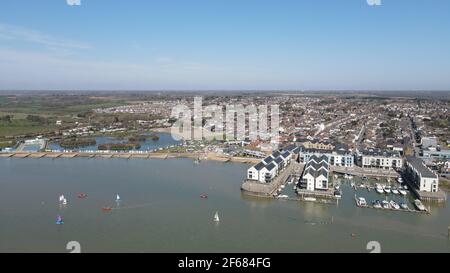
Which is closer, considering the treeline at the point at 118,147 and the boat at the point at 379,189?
the boat at the point at 379,189

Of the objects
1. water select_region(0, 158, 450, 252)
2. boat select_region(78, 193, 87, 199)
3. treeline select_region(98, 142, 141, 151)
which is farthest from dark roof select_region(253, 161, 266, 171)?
treeline select_region(98, 142, 141, 151)

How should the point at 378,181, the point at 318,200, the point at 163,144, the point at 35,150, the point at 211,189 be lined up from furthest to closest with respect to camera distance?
the point at 163,144 < the point at 35,150 < the point at 378,181 < the point at 211,189 < the point at 318,200

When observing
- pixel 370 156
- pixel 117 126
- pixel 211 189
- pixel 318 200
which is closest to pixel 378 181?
pixel 370 156

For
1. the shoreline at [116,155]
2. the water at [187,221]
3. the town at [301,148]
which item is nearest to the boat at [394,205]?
the water at [187,221]

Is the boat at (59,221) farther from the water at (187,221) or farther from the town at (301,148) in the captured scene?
the town at (301,148)

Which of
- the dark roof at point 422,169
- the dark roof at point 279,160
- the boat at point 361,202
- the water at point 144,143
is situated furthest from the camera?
the water at point 144,143

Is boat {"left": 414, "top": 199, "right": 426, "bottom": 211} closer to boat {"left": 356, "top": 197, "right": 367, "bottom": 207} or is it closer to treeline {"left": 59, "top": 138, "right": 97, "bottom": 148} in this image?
boat {"left": 356, "top": 197, "right": 367, "bottom": 207}

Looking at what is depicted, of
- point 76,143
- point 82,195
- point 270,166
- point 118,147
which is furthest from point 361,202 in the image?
point 76,143
